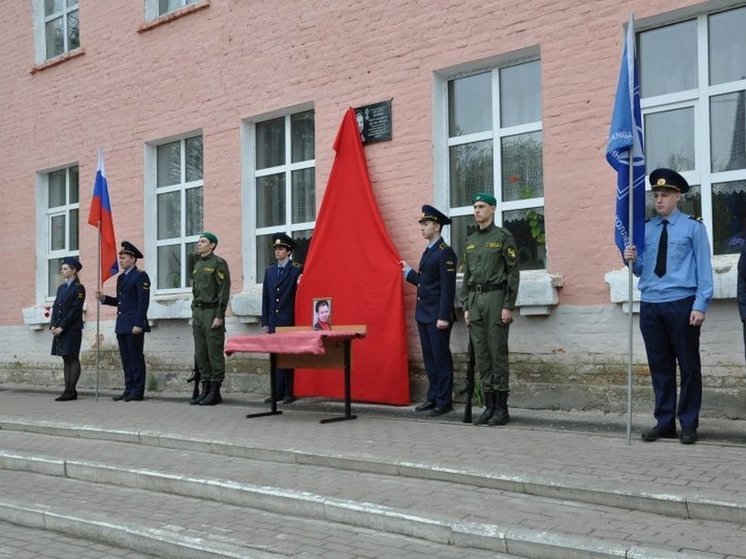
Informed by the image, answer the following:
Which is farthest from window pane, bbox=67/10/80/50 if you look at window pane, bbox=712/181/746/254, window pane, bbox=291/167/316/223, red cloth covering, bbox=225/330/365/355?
window pane, bbox=712/181/746/254

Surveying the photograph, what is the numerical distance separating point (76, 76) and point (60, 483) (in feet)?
27.8

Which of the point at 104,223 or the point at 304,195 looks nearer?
the point at 304,195

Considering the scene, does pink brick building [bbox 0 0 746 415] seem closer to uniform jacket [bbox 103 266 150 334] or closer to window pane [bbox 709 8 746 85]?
window pane [bbox 709 8 746 85]

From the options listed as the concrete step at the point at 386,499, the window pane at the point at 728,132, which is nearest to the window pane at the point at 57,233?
the concrete step at the point at 386,499

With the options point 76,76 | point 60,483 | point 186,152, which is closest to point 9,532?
point 60,483

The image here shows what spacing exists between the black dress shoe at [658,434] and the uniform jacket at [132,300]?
6.58m

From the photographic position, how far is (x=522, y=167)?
9141 millimetres

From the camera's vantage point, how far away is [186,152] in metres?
12.6

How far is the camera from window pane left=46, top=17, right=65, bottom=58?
14.6m

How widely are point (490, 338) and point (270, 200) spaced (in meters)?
4.45

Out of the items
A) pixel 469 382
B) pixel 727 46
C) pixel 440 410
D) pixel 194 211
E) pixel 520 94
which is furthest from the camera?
pixel 194 211

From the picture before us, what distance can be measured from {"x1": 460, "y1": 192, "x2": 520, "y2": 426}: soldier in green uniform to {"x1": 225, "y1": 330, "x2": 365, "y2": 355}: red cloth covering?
1.19 m

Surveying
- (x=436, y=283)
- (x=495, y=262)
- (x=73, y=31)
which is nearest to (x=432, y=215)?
(x=436, y=283)

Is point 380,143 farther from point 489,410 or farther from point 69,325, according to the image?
point 69,325
